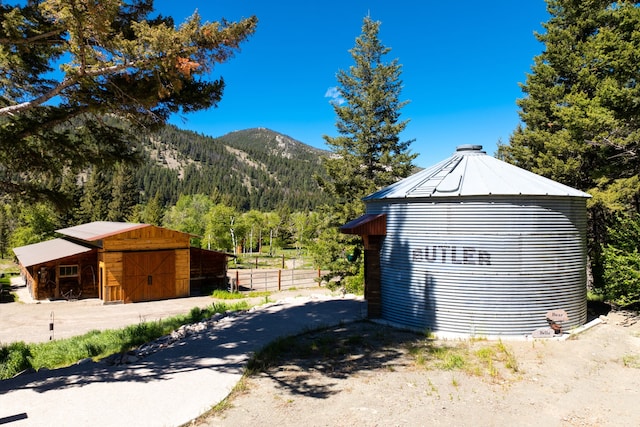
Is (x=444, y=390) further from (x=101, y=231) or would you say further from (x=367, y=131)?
(x=101, y=231)

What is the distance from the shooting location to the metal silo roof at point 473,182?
10679mm

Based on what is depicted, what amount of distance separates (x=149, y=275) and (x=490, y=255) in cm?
1996

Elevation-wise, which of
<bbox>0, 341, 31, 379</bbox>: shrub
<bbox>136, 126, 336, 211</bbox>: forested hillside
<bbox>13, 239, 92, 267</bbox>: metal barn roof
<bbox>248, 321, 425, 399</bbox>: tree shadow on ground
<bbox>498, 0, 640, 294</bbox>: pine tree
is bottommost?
<bbox>0, 341, 31, 379</bbox>: shrub

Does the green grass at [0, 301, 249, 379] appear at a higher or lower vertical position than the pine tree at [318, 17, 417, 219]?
lower

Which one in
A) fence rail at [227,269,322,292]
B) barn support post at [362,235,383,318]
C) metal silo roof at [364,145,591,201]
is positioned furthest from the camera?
fence rail at [227,269,322,292]

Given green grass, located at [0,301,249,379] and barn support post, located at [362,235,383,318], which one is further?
barn support post, located at [362,235,383,318]

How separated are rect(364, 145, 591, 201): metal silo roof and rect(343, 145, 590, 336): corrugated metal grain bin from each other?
0.04 meters

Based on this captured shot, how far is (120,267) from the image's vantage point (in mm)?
23031

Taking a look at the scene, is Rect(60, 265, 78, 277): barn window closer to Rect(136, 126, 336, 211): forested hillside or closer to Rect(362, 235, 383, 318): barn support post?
Rect(362, 235, 383, 318): barn support post

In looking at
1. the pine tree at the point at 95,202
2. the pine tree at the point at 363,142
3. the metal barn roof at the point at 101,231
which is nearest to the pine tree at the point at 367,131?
the pine tree at the point at 363,142

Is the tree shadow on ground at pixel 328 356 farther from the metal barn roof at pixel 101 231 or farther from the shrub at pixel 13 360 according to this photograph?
the metal barn roof at pixel 101 231

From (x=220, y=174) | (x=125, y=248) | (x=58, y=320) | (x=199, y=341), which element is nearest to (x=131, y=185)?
(x=125, y=248)

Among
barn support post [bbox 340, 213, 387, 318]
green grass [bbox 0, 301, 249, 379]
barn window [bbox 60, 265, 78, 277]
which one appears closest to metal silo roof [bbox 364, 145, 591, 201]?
barn support post [bbox 340, 213, 387, 318]

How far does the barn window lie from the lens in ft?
80.5
